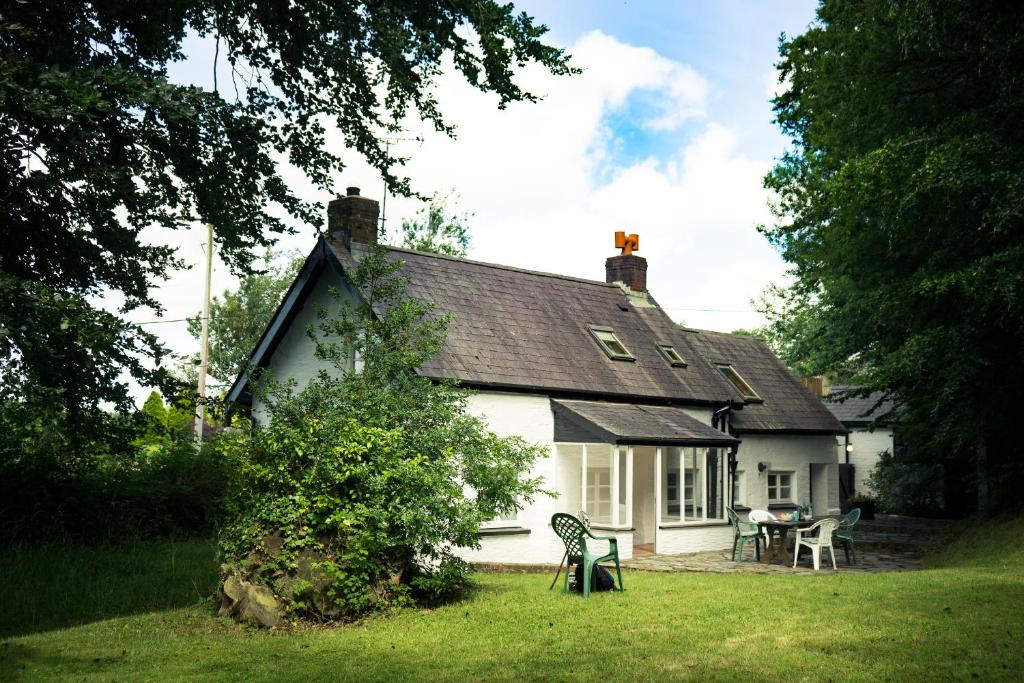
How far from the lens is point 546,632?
1009 centimetres

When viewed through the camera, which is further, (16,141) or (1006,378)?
(1006,378)

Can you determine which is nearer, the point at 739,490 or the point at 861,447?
the point at 739,490

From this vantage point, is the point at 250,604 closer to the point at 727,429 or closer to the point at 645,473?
the point at 645,473

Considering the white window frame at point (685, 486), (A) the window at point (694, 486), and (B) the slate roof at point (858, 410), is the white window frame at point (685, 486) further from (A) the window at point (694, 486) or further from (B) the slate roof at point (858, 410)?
(B) the slate roof at point (858, 410)

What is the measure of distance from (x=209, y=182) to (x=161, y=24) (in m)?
2.12

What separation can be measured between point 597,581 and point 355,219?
10.2 m

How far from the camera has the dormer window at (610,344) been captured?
2198 centimetres

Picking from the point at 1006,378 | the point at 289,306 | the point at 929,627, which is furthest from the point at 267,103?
the point at 1006,378

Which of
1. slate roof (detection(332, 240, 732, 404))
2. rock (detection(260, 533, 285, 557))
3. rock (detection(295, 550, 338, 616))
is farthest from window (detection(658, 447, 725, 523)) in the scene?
→ rock (detection(260, 533, 285, 557))

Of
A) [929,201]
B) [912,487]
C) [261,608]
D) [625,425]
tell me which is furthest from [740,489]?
[261,608]

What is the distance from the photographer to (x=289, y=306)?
20062 millimetres

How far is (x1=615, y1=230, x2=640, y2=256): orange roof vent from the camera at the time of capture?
26.5 m

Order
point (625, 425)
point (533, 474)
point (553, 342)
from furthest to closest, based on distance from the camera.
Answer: point (553, 342) → point (625, 425) → point (533, 474)

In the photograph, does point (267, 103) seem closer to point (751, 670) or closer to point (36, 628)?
point (36, 628)
